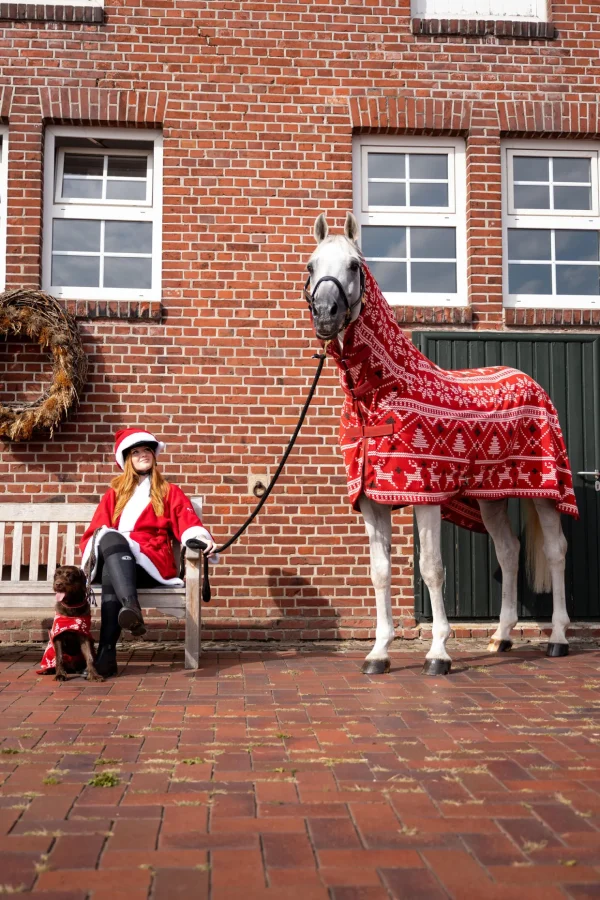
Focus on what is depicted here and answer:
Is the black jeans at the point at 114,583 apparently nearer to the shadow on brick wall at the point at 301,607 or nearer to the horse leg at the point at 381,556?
the horse leg at the point at 381,556

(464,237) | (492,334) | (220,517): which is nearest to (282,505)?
(220,517)

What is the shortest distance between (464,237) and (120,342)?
305 cm

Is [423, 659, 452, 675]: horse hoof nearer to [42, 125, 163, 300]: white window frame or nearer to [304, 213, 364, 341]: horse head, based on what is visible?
[304, 213, 364, 341]: horse head

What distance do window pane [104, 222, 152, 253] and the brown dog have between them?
320 centimetres

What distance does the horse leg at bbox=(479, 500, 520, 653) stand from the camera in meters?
6.63

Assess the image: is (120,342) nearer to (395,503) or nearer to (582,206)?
(395,503)

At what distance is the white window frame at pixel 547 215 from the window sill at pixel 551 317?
189 mm

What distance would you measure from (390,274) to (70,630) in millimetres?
4091

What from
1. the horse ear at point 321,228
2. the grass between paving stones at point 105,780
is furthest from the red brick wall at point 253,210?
the grass between paving stones at point 105,780

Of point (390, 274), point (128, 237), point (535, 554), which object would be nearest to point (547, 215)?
point (390, 274)

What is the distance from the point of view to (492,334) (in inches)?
289

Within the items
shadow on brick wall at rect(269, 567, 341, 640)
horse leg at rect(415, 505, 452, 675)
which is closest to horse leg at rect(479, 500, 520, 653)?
horse leg at rect(415, 505, 452, 675)

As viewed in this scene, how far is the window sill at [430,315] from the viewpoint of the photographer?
7.27m

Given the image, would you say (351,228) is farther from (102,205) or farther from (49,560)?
(49,560)
